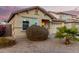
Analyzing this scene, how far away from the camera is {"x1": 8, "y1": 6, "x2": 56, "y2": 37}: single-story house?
2465 mm

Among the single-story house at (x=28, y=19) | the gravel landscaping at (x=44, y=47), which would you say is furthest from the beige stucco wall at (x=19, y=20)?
the gravel landscaping at (x=44, y=47)

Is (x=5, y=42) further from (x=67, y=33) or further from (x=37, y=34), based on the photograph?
(x=67, y=33)

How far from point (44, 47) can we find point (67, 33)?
1.26 feet

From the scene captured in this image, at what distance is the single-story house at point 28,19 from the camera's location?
2465mm

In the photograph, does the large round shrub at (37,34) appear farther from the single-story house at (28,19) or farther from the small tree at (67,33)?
the small tree at (67,33)

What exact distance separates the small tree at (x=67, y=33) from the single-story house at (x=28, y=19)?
159mm

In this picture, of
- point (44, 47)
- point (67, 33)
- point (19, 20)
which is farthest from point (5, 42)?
point (67, 33)

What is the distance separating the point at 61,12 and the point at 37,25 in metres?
0.40

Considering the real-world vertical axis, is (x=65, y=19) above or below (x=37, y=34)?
above

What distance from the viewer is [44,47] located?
252 cm

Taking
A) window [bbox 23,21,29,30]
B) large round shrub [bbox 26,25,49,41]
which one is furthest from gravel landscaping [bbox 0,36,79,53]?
window [bbox 23,21,29,30]
